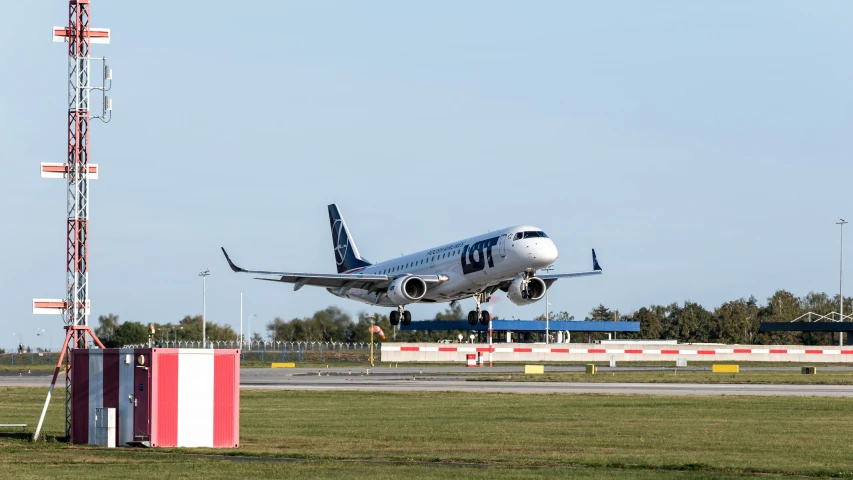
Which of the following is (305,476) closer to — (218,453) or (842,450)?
(218,453)

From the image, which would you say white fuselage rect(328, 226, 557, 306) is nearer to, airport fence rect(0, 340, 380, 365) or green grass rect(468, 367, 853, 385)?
green grass rect(468, 367, 853, 385)

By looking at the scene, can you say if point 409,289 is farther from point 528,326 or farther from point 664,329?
point 664,329

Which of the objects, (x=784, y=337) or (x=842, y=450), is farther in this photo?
(x=784, y=337)

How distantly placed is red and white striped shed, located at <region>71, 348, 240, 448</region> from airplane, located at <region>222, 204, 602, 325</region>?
31.2 m

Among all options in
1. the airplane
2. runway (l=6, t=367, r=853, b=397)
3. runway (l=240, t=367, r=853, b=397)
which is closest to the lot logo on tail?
the airplane

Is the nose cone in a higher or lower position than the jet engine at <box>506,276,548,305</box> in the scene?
higher

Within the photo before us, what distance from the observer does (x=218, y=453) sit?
→ 26.9 m

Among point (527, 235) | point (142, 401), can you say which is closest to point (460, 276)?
point (527, 235)

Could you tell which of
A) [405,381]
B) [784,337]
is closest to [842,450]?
[405,381]

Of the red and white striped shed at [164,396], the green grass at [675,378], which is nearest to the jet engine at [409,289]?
the green grass at [675,378]

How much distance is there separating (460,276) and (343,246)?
1047 inches

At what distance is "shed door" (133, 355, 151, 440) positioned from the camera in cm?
2778

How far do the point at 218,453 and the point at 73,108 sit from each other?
428 inches

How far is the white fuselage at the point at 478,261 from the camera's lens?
58.5 meters
